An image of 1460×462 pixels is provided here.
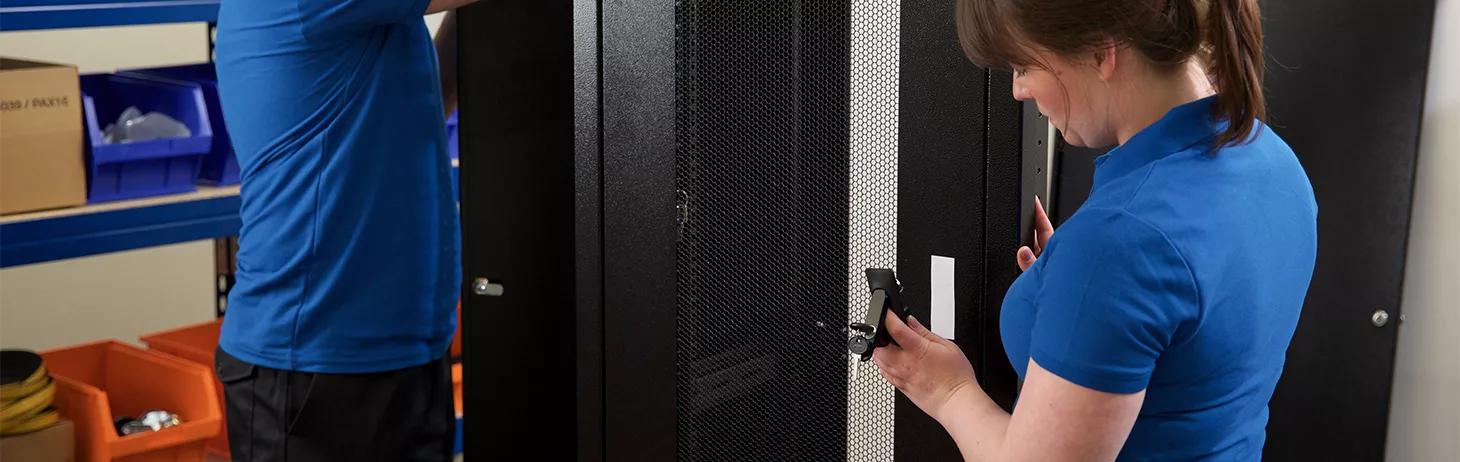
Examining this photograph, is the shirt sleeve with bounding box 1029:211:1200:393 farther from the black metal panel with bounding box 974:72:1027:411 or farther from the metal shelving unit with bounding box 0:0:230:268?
the metal shelving unit with bounding box 0:0:230:268

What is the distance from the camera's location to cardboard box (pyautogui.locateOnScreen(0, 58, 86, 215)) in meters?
2.12

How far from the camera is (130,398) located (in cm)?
250

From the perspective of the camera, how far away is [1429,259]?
248 centimetres

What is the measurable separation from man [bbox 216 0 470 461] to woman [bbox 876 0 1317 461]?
104 centimetres

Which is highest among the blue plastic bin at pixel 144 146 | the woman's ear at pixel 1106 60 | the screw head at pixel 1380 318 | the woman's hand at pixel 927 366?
the woman's ear at pixel 1106 60

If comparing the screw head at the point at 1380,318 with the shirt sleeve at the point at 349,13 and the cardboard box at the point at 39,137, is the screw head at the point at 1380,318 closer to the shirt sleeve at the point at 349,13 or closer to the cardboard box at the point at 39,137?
the shirt sleeve at the point at 349,13

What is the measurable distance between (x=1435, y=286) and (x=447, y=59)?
1934 millimetres

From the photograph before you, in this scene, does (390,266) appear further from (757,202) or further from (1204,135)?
(1204,135)

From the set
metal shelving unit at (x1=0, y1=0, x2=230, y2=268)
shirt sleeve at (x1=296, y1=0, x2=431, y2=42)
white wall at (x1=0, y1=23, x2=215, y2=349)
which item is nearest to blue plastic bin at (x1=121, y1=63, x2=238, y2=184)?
metal shelving unit at (x1=0, y1=0, x2=230, y2=268)

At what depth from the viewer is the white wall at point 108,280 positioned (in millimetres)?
3750

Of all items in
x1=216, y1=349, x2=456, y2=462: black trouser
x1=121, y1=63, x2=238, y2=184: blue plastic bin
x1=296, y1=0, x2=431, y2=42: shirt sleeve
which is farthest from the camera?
x1=121, y1=63, x2=238, y2=184: blue plastic bin

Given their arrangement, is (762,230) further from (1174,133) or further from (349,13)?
(349,13)

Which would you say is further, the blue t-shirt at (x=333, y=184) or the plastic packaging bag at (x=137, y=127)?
the plastic packaging bag at (x=137, y=127)

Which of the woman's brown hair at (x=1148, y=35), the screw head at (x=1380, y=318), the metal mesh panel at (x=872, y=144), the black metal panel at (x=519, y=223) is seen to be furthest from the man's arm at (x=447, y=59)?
the screw head at (x=1380, y=318)
